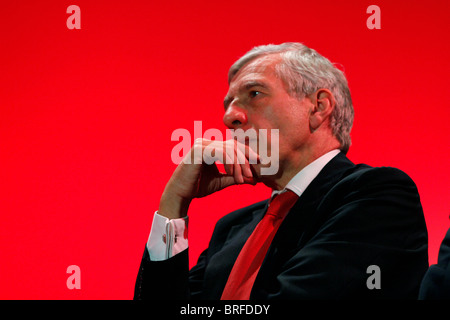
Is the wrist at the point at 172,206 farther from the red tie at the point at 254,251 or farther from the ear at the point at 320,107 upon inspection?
the ear at the point at 320,107

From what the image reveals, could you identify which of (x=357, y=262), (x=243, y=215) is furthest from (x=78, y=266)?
(x=357, y=262)

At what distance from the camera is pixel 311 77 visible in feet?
5.10

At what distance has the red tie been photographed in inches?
53.1

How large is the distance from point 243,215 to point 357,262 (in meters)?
0.67

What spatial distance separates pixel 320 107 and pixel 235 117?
0.25 m

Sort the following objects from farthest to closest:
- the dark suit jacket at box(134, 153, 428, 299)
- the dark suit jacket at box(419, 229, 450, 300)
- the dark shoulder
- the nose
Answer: the nose
the dark shoulder
the dark suit jacket at box(134, 153, 428, 299)
the dark suit jacket at box(419, 229, 450, 300)

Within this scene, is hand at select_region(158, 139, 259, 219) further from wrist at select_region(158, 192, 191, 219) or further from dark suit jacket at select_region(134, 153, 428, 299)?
dark suit jacket at select_region(134, 153, 428, 299)

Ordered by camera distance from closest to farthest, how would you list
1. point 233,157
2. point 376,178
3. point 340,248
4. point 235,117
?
point 340,248
point 376,178
point 233,157
point 235,117

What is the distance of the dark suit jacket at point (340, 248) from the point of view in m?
1.14

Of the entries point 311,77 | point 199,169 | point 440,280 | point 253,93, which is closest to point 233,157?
point 199,169

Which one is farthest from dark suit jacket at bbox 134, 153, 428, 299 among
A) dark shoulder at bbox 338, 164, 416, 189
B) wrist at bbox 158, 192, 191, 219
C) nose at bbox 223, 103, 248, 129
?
nose at bbox 223, 103, 248, 129

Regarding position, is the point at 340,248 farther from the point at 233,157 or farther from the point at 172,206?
the point at 172,206

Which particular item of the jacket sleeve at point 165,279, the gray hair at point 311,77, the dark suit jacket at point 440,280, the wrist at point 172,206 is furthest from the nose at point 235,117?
the dark suit jacket at point 440,280

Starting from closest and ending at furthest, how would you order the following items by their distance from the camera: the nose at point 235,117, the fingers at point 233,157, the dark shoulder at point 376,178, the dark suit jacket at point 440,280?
1. the dark suit jacket at point 440,280
2. the dark shoulder at point 376,178
3. the fingers at point 233,157
4. the nose at point 235,117
